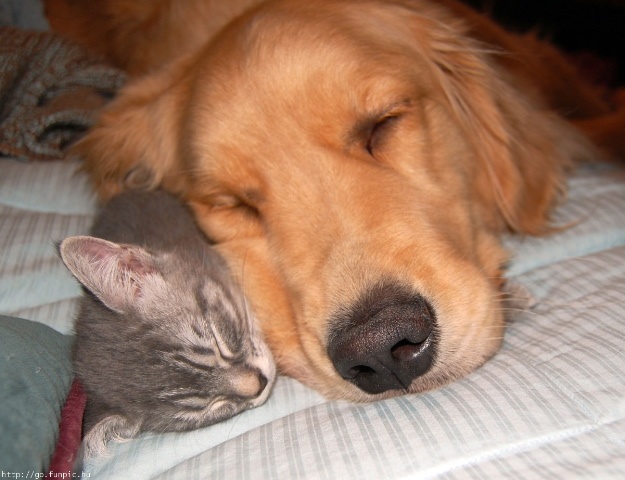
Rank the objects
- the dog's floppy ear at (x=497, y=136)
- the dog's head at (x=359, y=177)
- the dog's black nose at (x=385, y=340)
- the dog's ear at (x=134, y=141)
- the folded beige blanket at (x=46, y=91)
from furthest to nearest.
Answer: the folded beige blanket at (x=46, y=91), the dog's ear at (x=134, y=141), the dog's floppy ear at (x=497, y=136), the dog's head at (x=359, y=177), the dog's black nose at (x=385, y=340)

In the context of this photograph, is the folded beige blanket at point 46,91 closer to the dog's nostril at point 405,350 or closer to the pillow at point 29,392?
the pillow at point 29,392

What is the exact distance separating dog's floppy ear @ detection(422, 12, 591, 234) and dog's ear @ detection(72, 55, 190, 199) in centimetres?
112

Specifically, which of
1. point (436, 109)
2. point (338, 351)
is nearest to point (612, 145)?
point (436, 109)

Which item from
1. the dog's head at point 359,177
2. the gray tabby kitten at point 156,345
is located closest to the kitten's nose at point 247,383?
the gray tabby kitten at point 156,345

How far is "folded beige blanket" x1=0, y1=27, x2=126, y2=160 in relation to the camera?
2816mm

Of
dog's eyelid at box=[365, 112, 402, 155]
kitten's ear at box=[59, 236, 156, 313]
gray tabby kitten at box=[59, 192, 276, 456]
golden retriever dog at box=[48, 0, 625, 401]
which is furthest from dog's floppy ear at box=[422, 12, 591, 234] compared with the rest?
kitten's ear at box=[59, 236, 156, 313]

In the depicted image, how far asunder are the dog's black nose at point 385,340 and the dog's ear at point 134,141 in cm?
126

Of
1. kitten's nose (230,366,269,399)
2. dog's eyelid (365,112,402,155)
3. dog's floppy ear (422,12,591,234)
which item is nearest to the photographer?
kitten's nose (230,366,269,399)

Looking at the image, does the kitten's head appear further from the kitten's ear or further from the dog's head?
the dog's head

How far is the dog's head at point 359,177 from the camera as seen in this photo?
164cm

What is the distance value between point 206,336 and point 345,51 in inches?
39.6

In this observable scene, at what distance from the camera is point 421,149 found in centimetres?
207

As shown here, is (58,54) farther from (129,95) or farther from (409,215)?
(409,215)

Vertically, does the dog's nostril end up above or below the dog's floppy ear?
below
